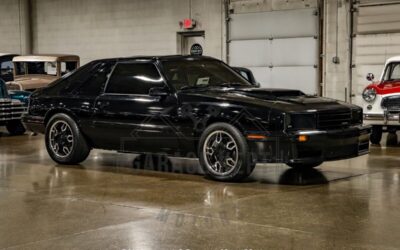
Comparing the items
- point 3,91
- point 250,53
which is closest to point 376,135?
point 250,53

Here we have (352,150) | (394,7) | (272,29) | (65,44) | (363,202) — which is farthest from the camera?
(65,44)

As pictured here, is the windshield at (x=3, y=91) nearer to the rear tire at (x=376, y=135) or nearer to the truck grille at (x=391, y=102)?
the rear tire at (x=376, y=135)

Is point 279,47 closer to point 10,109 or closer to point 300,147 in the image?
point 10,109

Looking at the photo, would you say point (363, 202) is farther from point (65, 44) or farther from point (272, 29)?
point (65, 44)

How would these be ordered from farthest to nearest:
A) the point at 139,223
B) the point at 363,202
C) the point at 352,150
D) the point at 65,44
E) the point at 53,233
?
the point at 65,44 < the point at 352,150 < the point at 363,202 < the point at 139,223 < the point at 53,233

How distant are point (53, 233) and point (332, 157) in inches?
140

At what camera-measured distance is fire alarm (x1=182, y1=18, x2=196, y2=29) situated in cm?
1977

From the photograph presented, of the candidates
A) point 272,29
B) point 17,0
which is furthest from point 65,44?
point 272,29

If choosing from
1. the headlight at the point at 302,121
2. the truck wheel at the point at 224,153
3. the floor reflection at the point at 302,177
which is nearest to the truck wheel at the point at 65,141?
the truck wheel at the point at 224,153

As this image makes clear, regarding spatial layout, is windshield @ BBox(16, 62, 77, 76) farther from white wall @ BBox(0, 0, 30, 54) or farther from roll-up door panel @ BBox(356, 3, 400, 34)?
roll-up door panel @ BBox(356, 3, 400, 34)

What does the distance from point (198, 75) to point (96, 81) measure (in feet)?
4.83

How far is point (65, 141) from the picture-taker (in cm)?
915

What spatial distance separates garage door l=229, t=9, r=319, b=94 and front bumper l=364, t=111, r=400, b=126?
223 inches

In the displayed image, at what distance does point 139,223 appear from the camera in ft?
17.9
